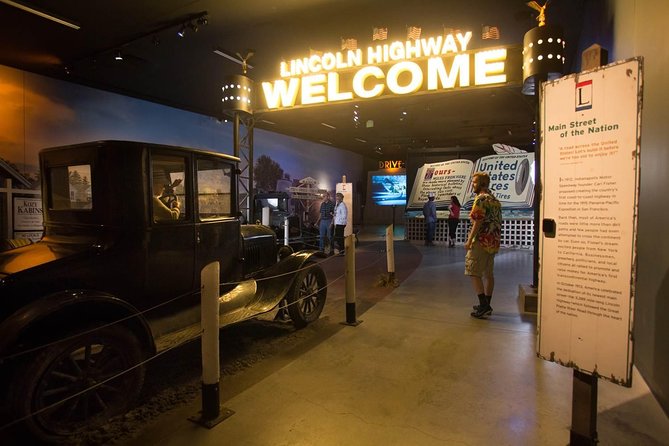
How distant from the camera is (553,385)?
3107 millimetres

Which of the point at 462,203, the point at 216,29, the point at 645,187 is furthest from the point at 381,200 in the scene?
the point at 645,187

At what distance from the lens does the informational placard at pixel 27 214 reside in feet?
25.7

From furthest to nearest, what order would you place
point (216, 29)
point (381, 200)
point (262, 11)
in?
point (381, 200) → point (216, 29) → point (262, 11)

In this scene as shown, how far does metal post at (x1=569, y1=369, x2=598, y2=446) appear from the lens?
2131 millimetres

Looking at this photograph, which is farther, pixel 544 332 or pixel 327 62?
pixel 327 62

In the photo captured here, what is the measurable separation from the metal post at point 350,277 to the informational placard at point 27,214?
24.2 ft

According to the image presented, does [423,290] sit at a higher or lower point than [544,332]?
lower

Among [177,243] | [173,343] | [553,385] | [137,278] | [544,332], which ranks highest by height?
[177,243]

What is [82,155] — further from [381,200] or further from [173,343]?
[381,200]

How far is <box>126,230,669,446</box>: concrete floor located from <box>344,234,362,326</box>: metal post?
172mm

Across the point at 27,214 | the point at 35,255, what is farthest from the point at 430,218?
the point at 35,255

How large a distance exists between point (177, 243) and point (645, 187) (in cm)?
398

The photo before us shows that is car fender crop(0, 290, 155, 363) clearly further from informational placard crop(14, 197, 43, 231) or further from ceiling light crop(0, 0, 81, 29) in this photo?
informational placard crop(14, 197, 43, 231)

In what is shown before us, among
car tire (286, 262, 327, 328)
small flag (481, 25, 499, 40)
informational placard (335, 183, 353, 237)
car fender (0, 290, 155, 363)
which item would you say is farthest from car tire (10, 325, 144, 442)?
informational placard (335, 183, 353, 237)
